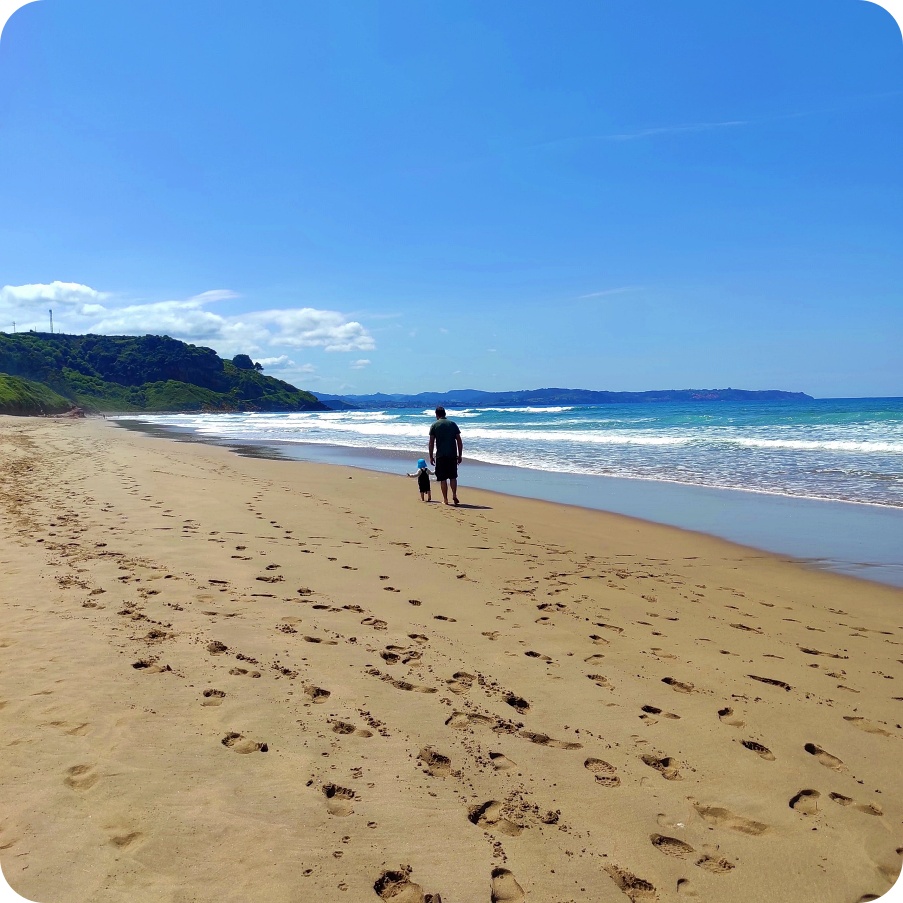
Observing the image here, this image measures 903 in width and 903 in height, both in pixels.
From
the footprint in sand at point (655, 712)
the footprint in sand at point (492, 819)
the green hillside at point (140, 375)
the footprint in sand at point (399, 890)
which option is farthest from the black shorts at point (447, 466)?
the green hillside at point (140, 375)

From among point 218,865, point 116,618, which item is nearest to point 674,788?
point 218,865

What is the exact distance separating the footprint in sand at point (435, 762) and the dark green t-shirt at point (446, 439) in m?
9.03

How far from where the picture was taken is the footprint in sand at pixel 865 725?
3467 millimetres

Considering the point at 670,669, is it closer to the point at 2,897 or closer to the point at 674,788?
the point at 674,788

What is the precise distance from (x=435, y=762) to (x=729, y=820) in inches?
50.9

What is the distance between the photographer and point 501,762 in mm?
2922

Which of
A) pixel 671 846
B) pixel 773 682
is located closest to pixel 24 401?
pixel 773 682

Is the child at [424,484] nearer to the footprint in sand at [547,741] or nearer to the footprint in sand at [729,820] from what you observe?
the footprint in sand at [547,741]

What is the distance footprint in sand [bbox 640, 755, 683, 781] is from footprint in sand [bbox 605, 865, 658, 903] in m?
0.70

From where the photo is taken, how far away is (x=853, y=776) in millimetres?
3025

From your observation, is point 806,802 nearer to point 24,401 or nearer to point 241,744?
point 241,744

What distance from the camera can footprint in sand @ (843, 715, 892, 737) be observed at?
347cm

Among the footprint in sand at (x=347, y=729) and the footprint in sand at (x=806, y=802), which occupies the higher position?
the footprint in sand at (x=347, y=729)

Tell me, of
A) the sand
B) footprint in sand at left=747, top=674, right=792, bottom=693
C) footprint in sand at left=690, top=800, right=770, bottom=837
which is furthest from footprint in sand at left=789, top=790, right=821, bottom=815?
footprint in sand at left=747, top=674, right=792, bottom=693
